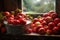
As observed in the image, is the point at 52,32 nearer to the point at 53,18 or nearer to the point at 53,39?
the point at 53,39

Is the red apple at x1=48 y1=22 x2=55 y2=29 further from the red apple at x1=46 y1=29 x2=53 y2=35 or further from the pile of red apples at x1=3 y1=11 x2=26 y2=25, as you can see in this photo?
the pile of red apples at x1=3 y1=11 x2=26 y2=25

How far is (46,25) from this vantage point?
4.99ft

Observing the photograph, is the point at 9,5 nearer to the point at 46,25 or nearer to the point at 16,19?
the point at 16,19

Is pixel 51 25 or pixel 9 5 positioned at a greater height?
pixel 9 5

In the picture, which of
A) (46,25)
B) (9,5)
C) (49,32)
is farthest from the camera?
(9,5)

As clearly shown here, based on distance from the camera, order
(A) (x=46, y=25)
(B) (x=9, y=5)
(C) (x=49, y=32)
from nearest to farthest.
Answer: (C) (x=49, y=32)
(A) (x=46, y=25)
(B) (x=9, y=5)

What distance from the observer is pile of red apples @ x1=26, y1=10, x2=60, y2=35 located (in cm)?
142

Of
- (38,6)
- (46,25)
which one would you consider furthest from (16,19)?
(38,6)

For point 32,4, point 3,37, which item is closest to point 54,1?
point 32,4

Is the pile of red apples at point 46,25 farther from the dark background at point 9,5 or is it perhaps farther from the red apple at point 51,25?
the dark background at point 9,5

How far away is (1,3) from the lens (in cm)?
178

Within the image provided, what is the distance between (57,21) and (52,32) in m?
0.12

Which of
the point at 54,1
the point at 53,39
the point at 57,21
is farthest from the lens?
the point at 54,1

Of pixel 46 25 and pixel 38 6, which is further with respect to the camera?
pixel 38 6
